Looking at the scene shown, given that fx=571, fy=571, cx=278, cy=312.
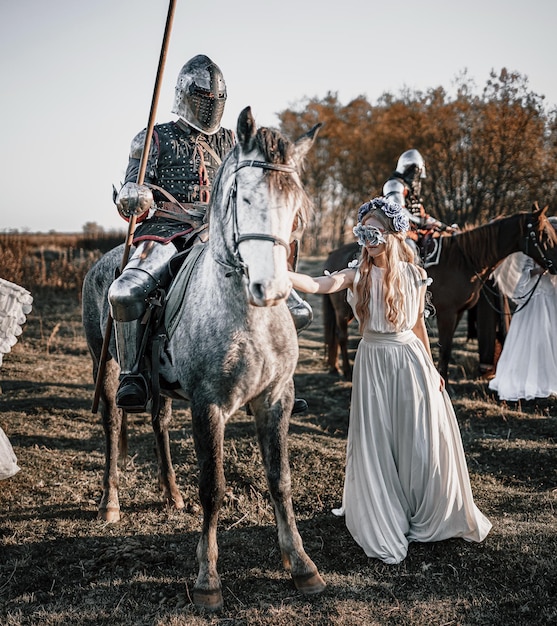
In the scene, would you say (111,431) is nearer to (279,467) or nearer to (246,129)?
(279,467)

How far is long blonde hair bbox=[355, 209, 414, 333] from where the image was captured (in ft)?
11.7

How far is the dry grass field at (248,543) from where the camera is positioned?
9.59ft

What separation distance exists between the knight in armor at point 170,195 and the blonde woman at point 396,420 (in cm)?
45

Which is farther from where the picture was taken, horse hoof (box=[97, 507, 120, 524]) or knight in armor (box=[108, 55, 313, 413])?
horse hoof (box=[97, 507, 120, 524])

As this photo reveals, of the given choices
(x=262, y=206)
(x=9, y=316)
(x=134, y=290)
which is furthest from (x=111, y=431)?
(x=262, y=206)

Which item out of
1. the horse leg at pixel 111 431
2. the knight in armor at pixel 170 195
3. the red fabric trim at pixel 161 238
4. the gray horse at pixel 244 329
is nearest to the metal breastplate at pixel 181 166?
the knight in armor at pixel 170 195

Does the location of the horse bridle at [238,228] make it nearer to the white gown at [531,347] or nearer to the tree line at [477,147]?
the white gown at [531,347]

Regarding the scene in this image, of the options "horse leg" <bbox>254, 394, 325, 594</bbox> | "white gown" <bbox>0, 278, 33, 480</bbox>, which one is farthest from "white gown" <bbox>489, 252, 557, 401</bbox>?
"white gown" <bbox>0, 278, 33, 480</bbox>

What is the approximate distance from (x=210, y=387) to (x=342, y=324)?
6.36 m

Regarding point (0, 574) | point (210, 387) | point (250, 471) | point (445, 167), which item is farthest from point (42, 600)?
point (445, 167)

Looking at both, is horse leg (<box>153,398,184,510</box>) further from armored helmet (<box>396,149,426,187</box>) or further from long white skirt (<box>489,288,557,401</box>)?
armored helmet (<box>396,149,426,187</box>)

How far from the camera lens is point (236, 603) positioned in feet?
9.86

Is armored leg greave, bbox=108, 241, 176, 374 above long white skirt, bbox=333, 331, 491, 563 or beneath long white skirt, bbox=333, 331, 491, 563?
above

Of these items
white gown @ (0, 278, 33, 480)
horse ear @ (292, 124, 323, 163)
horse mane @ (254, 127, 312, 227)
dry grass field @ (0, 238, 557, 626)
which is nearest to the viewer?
horse mane @ (254, 127, 312, 227)
